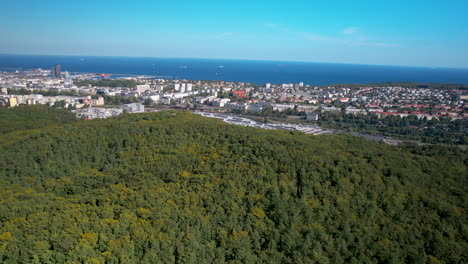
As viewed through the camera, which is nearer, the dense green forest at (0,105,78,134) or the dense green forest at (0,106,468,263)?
the dense green forest at (0,106,468,263)

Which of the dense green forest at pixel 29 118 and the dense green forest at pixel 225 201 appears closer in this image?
the dense green forest at pixel 225 201

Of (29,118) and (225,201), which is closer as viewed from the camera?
(225,201)

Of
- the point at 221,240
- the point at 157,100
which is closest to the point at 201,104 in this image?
the point at 157,100

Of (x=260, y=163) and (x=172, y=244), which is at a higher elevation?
(x=260, y=163)

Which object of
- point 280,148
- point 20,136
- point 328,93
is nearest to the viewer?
point 280,148

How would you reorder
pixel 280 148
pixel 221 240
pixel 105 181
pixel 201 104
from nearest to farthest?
1. pixel 221 240
2. pixel 105 181
3. pixel 280 148
4. pixel 201 104

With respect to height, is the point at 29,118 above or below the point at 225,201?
above

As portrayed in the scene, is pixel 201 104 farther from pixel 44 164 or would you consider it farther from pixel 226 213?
pixel 226 213

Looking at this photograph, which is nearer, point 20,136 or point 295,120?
point 20,136
